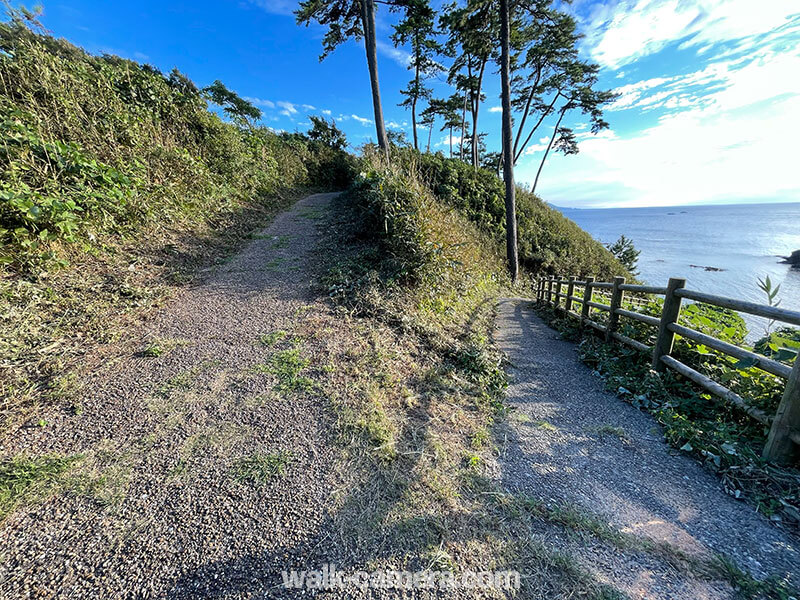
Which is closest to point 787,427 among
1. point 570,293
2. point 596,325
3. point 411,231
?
point 596,325

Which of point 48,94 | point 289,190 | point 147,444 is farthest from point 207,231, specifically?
point 289,190

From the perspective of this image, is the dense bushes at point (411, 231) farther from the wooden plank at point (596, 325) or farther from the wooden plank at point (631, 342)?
the wooden plank at point (631, 342)

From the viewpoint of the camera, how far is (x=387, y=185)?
6.02 meters

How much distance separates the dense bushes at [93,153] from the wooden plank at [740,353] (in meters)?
6.94

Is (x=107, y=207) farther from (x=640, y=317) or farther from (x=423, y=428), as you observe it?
(x=640, y=317)

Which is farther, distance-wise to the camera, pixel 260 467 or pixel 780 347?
pixel 780 347

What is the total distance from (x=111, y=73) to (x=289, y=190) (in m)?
6.43

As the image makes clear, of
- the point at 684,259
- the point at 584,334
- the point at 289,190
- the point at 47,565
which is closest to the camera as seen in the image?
the point at 47,565

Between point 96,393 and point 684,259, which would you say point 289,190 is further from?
point 684,259

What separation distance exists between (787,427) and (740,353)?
630 millimetres

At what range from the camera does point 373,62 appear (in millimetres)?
10953

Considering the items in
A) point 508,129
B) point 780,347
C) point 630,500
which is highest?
point 508,129

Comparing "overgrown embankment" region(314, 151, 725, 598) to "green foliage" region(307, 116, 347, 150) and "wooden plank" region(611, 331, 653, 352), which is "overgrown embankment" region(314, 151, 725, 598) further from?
"green foliage" region(307, 116, 347, 150)

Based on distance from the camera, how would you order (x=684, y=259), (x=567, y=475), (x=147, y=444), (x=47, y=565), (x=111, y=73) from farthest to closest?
(x=684, y=259) < (x=111, y=73) < (x=567, y=475) < (x=147, y=444) < (x=47, y=565)
